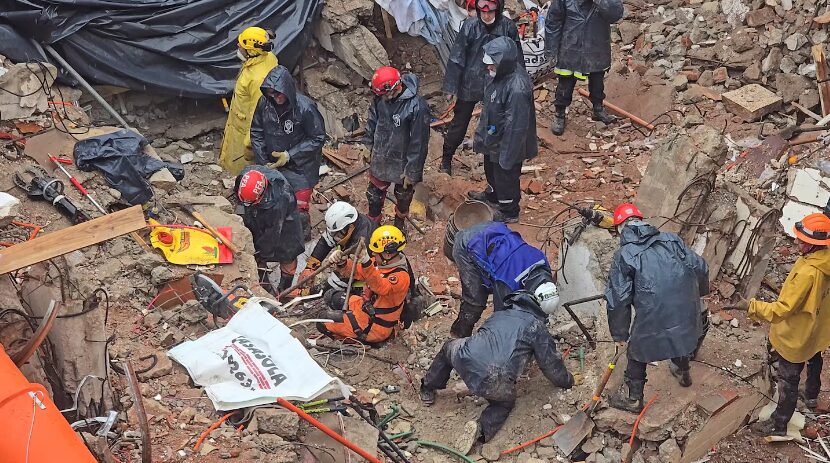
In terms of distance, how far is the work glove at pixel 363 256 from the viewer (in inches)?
242

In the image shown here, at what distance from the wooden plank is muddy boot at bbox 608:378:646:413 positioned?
338 centimetres

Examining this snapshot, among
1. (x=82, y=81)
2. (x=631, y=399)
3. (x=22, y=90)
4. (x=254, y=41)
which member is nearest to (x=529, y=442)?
(x=631, y=399)

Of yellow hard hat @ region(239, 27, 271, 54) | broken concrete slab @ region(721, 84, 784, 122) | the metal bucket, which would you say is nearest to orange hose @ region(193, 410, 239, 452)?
the metal bucket

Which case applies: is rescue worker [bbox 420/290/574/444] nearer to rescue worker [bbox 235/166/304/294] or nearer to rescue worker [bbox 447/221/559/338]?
rescue worker [bbox 447/221/559/338]

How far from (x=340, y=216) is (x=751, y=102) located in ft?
16.7

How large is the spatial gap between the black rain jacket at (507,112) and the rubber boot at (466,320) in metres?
1.73

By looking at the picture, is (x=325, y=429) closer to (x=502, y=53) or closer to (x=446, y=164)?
(x=502, y=53)

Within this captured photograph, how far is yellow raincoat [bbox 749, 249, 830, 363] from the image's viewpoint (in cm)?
550

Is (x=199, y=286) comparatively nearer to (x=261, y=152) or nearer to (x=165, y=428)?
(x=165, y=428)

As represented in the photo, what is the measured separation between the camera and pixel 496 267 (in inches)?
248

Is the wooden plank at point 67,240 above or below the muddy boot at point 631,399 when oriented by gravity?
above

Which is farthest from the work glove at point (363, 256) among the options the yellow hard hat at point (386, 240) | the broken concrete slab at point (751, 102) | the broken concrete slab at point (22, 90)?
the broken concrete slab at point (751, 102)

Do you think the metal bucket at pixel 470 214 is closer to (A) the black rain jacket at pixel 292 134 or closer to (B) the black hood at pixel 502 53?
(B) the black hood at pixel 502 53

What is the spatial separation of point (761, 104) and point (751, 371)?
4140 millimetres
